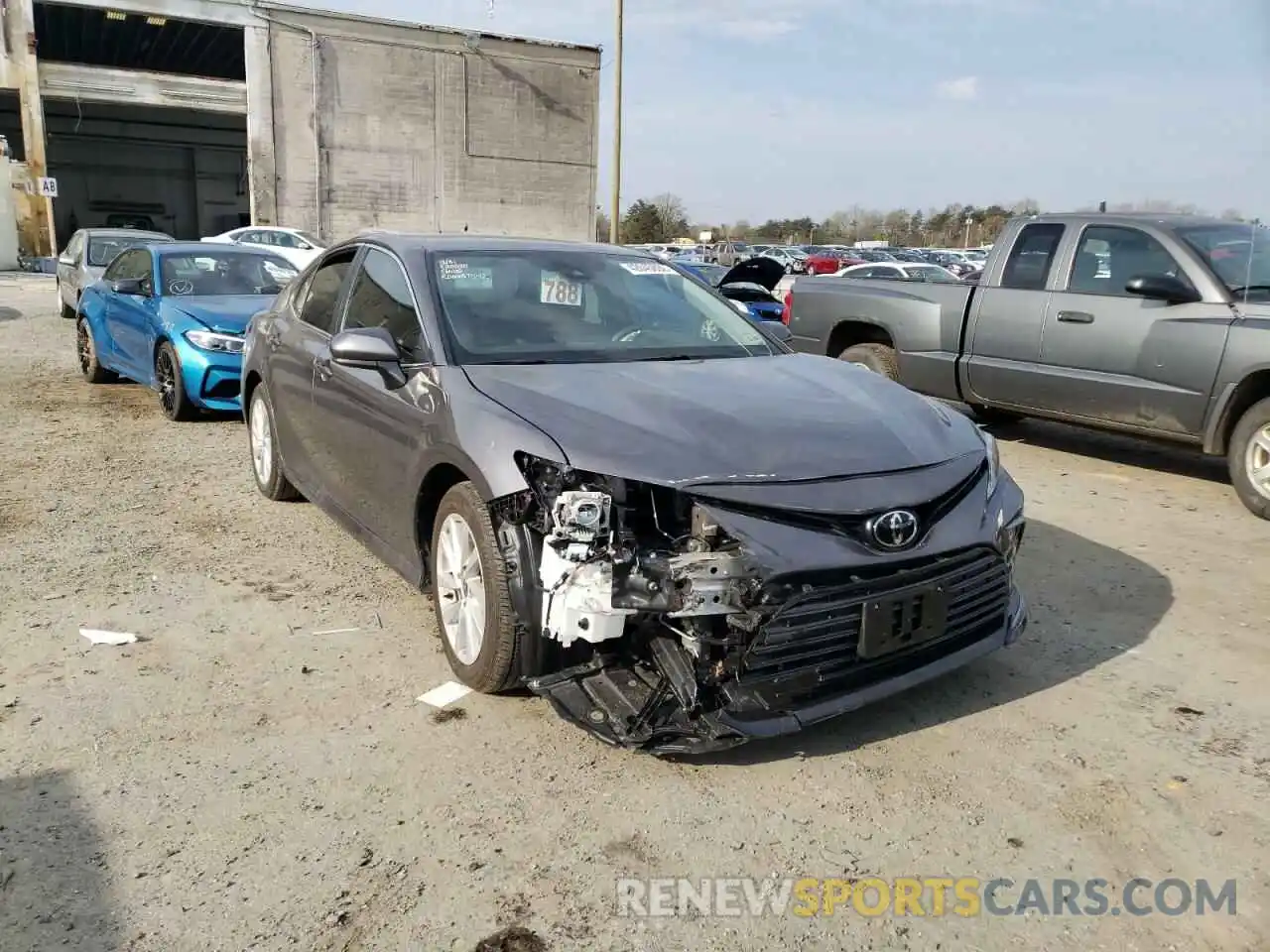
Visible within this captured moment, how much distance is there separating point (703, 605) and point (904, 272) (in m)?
16.0

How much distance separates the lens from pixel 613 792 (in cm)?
303

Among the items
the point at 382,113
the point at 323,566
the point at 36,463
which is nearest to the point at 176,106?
the point at 382,113

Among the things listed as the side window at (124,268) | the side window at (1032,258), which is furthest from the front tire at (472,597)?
the side window at (124,268)

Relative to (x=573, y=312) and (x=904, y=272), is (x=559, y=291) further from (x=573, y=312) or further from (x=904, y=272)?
(x=904, y=272)

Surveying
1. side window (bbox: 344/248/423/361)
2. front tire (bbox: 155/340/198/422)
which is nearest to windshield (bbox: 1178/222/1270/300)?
side window (bbox: 344/248/423/361)

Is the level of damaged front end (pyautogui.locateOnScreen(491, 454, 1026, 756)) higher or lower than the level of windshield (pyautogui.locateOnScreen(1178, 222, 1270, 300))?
lower

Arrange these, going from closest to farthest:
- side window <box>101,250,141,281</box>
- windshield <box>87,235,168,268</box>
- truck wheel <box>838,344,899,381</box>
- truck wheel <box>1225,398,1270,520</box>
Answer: truck wheel <box>1225,398,1270,520</box> → truck wheel <box>838,344,899,381</box> → side window <box>101,250,141,281</box> → windshield <box>87,235,168,268</box>

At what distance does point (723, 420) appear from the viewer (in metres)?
3.38

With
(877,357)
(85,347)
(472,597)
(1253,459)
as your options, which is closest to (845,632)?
(472,597)

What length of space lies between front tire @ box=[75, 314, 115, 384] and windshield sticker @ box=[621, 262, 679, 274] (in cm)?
741

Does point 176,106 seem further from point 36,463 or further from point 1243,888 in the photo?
point 1243,888

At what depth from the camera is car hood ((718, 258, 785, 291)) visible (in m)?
14.1

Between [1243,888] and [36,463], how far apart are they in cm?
726

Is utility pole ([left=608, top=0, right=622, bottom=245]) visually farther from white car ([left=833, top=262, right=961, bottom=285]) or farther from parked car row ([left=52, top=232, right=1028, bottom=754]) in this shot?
parked car row ([left=52, top=232, right=1028, bottom=754])
